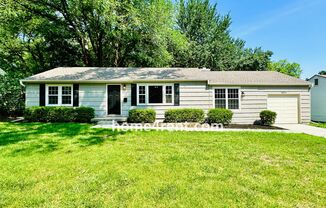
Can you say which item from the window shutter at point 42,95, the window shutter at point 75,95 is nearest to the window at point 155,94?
the window shutter at point 75,95

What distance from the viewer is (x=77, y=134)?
818cm

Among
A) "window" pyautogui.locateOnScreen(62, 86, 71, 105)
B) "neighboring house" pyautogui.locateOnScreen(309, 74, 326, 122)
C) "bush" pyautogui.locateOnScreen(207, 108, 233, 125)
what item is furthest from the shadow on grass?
"neighboring house" pyautogui.locateOnScreen(309, 74, 326, 122)

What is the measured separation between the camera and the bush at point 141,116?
11531mm

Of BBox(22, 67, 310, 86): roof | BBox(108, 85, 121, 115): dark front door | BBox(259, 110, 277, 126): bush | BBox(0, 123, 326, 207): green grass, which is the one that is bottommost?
BBox(0, 123, 326, 207): green grass

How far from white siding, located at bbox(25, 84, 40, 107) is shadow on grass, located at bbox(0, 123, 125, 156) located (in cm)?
381

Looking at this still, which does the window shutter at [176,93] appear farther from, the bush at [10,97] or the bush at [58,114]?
the bush at [10,97]

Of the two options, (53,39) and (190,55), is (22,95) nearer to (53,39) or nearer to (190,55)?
(53,39)

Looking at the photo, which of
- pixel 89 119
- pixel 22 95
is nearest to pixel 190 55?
pixel 89 119

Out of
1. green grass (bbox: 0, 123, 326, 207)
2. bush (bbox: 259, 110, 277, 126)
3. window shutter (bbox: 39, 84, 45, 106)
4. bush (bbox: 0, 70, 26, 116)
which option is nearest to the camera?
green grass (bbox: 0, 123, 326, 207)

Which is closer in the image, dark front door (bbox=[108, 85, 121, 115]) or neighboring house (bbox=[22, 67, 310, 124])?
neighboring house (bbox=[22, 67, 310, 124])

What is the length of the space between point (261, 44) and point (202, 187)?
26.0 m

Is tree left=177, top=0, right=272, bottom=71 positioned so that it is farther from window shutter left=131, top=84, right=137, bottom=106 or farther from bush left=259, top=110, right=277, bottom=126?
bush left=259, top=110, right=277, bottom=126

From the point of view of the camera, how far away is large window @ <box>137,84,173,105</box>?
41.7 feet

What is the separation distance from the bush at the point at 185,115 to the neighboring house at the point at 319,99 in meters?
9.84
